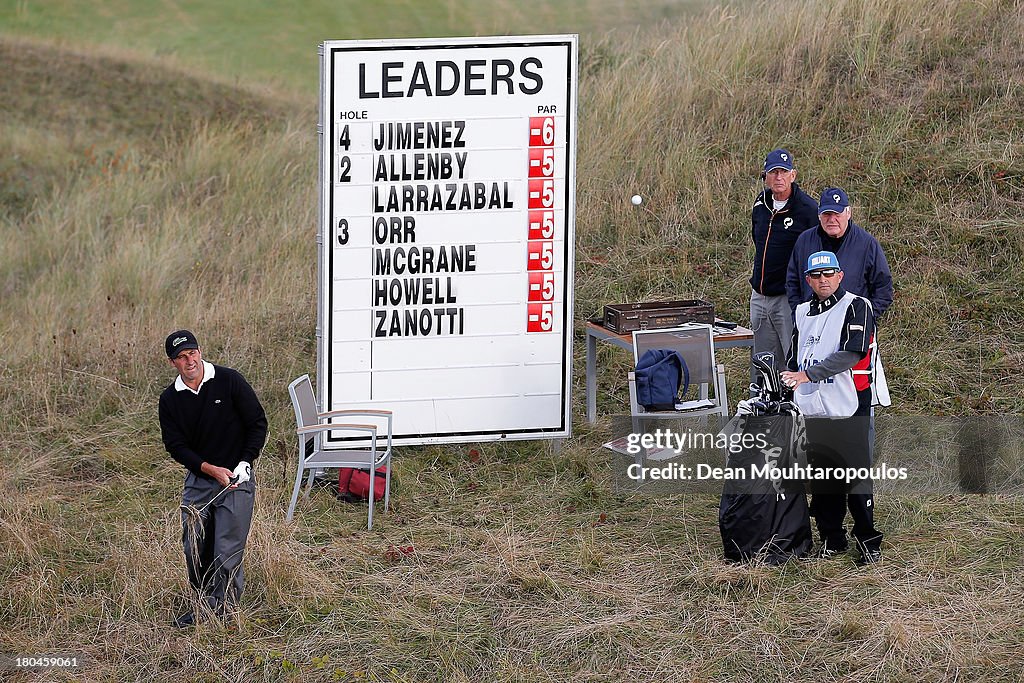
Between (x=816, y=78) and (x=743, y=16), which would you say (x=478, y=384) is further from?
(x=743, y=16)

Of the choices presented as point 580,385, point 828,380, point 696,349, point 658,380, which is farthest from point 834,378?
point 580,385

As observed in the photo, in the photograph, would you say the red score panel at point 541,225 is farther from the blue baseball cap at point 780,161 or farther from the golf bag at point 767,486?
the golf bag at point 767,486

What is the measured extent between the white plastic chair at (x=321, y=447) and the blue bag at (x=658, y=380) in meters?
1.73

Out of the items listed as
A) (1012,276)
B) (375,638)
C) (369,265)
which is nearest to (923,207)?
(1012,276)

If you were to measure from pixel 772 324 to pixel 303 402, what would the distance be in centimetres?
335

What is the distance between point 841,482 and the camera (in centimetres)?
639

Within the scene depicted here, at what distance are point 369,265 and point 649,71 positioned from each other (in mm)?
7061

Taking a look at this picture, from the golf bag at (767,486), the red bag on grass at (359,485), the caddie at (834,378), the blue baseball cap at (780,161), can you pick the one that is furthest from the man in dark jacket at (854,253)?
the red bag on grass at (359,485)

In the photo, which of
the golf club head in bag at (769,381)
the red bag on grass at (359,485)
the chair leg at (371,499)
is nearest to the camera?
the golf club head in bag at (769,381)

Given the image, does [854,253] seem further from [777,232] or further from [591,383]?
[591,383]

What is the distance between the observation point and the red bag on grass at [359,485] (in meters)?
7.87

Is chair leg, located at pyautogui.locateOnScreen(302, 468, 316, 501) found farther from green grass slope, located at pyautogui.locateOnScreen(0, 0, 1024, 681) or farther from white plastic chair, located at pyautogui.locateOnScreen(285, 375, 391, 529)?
green grass slope, located at pyautogui.locateOnScreen(0, 0, 1024, 681)

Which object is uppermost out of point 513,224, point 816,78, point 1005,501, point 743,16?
point 743,16

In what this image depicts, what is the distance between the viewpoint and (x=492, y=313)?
827 centimetres
